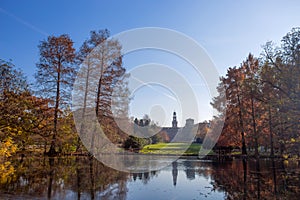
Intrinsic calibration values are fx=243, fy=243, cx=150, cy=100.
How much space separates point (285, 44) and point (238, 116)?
31.4 ft

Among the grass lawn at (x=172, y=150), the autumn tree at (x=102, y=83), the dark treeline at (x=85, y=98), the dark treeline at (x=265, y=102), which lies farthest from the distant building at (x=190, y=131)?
the autumn tree at (x=102, y=83)

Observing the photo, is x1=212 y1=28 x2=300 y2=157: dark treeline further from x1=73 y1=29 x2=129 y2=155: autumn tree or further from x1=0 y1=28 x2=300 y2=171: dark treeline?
x1=73 y1=29 x2=129 y2=155: autumn tree

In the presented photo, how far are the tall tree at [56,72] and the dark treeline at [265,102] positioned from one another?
39.6ft

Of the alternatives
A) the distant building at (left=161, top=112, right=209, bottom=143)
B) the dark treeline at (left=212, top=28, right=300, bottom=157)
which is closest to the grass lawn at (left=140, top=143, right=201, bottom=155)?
the dark treeline at (left=212, top=28, right=300, bottom=157)

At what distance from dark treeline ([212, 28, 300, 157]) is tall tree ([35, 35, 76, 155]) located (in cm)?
1206

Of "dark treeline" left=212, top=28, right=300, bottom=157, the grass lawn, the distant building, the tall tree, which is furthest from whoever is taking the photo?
the distant building

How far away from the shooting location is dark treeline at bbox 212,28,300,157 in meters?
11.6

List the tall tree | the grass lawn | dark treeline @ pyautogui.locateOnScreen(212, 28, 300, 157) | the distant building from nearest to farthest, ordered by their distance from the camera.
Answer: dark treeline @ pyautogui.locateOnScreen(212, 28, 300, 157) → the tall tree → the grass lawn → the distant building

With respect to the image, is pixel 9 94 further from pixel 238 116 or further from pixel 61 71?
pixel 238 116

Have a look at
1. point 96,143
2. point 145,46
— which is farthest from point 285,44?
point 96,143

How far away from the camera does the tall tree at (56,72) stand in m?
17.0

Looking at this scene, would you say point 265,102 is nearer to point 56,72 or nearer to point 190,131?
point 56,72

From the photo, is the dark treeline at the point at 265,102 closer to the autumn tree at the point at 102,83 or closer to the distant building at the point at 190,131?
the autumn tree at the point at 102,83

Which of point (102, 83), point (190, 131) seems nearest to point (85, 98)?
point (102, 83)
